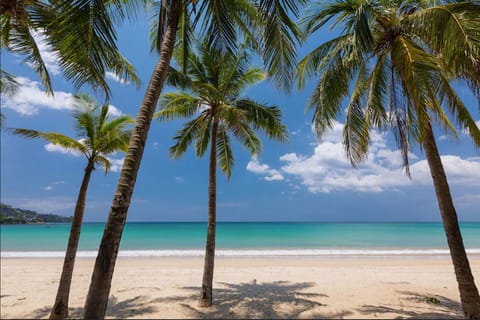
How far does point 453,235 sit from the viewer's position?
5047 mm

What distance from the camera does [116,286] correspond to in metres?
9.65

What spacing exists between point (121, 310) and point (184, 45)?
6491 millimetres

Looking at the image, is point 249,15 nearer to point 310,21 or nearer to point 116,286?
point 310,21

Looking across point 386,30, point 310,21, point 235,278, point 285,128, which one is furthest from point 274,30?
point 235,278

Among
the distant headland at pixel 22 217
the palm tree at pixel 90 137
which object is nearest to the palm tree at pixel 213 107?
the palm tree at pixel 90 137

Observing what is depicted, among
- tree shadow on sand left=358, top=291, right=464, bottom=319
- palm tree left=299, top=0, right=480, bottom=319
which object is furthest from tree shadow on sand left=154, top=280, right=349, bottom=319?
palm tree left=299, top=0, right=480, bottom=319

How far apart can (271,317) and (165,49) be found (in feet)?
19.4

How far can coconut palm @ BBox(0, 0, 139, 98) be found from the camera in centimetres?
355

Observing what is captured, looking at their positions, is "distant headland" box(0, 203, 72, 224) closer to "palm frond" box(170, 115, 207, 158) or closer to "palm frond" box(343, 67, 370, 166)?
"palm frond" box(170, 115, 207, 158)

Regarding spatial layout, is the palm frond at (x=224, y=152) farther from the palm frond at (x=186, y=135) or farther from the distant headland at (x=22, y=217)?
the distant headland at (x=22, y=217)

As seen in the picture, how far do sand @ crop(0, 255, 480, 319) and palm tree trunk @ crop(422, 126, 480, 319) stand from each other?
140 cm

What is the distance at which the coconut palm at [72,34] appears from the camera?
3546 millimetres

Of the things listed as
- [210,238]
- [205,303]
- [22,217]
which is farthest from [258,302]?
[22,217]

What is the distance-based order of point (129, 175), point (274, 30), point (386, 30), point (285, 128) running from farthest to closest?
1. point (285, 128)
2. point (386, 30)
3. point (274, 30)
4. point (129, 175)
